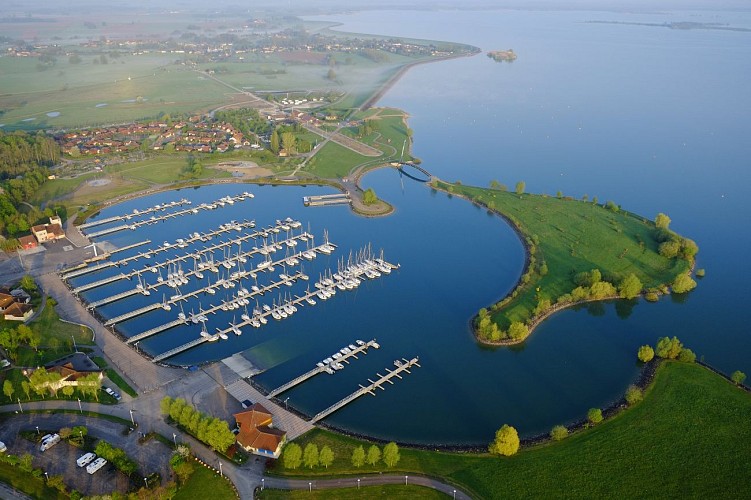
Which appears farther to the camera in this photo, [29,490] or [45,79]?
[45,79]

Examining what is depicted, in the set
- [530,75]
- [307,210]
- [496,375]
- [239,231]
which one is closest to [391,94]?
[530,75]

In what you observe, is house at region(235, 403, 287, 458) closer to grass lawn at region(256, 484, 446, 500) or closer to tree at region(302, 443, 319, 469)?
tree at region(302, 443, 319, 469)

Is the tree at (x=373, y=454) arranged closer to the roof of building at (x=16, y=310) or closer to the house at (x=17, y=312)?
the house at (x=17, y=312)

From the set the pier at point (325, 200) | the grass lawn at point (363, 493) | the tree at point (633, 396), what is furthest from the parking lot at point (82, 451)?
the pier at point (325, 200)

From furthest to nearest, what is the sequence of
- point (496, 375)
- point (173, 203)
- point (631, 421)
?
point (173, 203) < point (496, 375) < point (631, 421)

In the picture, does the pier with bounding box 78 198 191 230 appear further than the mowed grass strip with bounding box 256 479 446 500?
Yes

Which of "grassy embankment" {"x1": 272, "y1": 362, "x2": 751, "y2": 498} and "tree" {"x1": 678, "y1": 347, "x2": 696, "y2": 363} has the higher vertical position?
"tree" {"x1": 678, "y1": 347, "x2": 696, "y2": 363}

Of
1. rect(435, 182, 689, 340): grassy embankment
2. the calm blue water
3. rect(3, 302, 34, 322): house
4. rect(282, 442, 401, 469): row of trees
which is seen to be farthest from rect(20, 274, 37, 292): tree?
rect(435, 182, 689, 340): grassy embankment

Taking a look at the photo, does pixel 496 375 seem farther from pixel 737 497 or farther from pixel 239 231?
pixel 239 231
